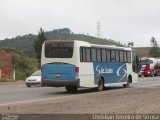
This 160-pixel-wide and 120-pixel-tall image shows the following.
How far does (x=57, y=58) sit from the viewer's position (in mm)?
29938

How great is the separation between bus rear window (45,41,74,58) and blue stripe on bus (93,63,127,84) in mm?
2679

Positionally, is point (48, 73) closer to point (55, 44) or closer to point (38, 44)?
point (55, 44)

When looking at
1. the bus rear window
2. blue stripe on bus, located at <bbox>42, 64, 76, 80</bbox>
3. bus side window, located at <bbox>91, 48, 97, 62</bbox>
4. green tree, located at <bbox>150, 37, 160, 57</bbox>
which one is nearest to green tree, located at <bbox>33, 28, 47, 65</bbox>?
green tree, located at <bbox>150, 37, 160, 57</bbox>

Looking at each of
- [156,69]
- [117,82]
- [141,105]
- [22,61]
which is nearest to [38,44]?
[22,61]

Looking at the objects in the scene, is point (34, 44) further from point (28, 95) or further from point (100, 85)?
point (28, 95)

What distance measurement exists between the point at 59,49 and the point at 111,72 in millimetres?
5588

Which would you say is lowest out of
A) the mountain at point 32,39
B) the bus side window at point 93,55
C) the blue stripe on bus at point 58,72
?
the blue stripe on bus at point 58,72

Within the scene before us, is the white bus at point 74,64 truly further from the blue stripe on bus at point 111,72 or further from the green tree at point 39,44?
the green tree at point 39,44

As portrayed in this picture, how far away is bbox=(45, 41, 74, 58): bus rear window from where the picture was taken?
2986 cm

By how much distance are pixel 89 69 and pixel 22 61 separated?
169 feet

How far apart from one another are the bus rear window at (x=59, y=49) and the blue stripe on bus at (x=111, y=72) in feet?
8.79

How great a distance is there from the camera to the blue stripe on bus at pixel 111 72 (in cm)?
3231

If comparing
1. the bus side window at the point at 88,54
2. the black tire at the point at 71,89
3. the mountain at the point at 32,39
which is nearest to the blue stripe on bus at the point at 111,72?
the bus side window at the point at 88,54

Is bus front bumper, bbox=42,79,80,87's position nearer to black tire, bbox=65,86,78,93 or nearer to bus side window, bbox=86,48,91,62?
bus side window, bbox=86,48,91,62
